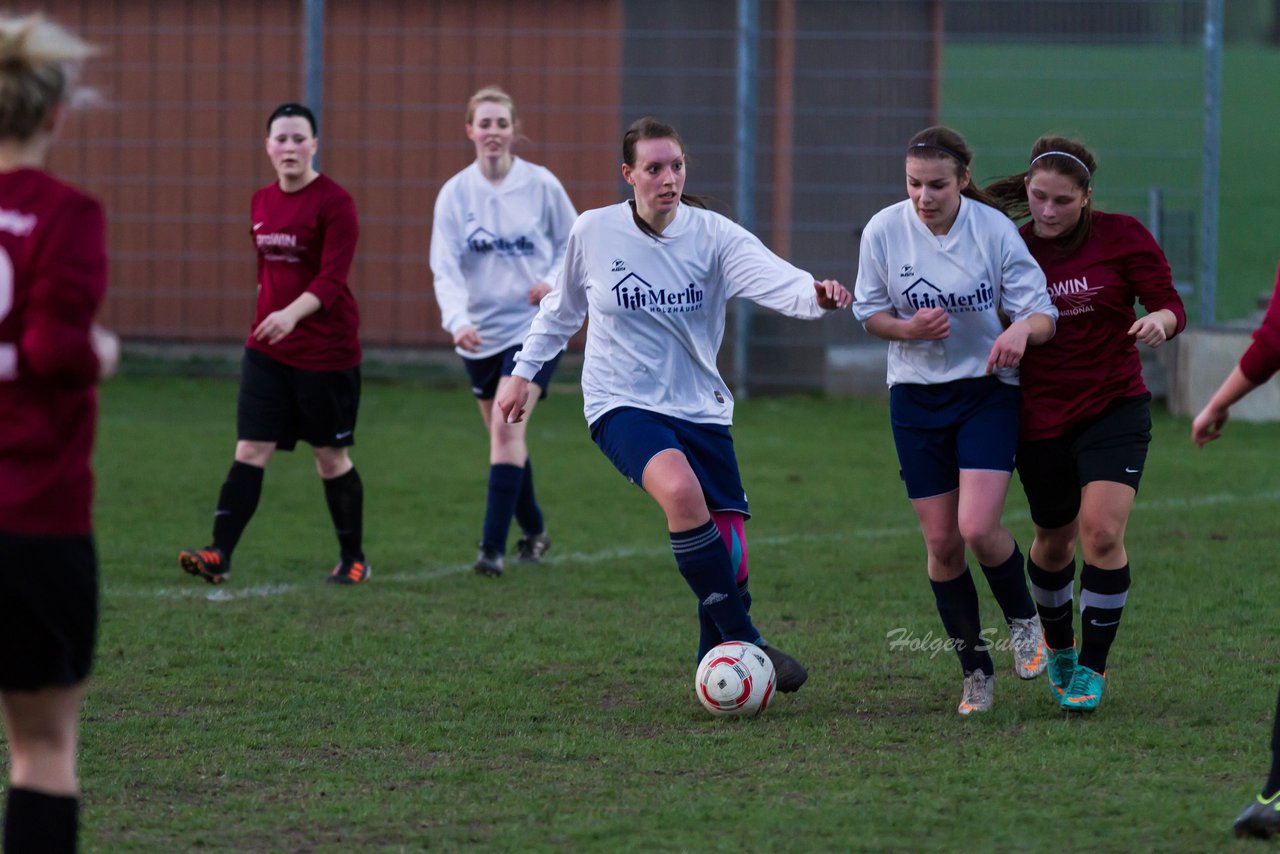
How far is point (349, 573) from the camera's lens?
286 inches

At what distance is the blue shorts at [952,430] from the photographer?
4871 millimetres

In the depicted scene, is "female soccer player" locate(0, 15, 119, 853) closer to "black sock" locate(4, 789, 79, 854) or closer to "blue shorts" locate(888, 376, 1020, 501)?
"black sock" locate(4, 789, 79, 854)

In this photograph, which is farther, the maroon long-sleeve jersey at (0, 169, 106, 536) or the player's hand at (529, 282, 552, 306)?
the player's hand at (529, 282, 552, 306)

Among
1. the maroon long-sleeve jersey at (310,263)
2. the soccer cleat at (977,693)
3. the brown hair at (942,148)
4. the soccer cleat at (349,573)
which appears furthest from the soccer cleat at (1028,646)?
the maroon long-sleeve jersey at (310,263)

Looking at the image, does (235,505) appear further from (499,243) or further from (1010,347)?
(1010,347)

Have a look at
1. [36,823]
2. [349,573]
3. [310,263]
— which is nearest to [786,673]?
[36,823]

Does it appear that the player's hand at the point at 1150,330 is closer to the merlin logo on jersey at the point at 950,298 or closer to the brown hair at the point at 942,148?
the merlin logo on jersey at the point at 950,298

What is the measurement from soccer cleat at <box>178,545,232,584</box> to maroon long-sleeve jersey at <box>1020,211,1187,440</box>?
3561mm

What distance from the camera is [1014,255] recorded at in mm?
4820

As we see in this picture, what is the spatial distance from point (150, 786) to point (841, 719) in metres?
1.92

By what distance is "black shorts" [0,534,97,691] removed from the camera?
288 cm

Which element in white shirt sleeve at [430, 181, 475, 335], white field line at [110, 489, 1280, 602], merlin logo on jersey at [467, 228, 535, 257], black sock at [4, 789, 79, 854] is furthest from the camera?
merlin logo on jersey at [467, 228, 535, 257]

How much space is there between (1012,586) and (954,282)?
0.98 meters

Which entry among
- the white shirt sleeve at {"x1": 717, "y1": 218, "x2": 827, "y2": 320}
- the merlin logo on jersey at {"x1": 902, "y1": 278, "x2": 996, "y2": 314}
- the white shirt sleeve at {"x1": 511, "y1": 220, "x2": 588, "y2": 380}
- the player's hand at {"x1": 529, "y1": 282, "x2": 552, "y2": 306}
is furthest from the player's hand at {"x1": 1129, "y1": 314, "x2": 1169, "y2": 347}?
the player's hand at {"x1": 529, "y1": 282, "x2": 552, "y2": 306}
